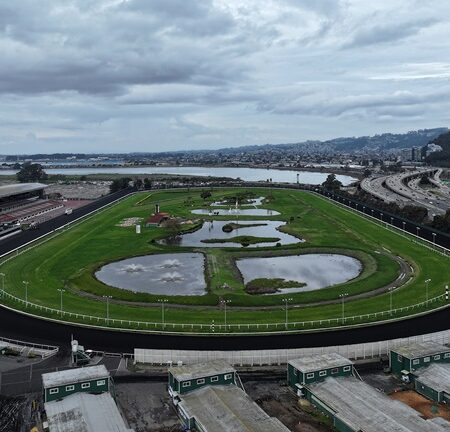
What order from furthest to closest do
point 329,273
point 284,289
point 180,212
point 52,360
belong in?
point 180,212 → point 329,273 → point 284,289 → point 52,360

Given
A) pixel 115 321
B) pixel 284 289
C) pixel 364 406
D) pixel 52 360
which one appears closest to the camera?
pixel 364 406

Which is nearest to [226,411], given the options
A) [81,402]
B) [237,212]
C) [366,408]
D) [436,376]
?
[366,408]

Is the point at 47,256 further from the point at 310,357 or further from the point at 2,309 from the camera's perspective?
the point at 310,357

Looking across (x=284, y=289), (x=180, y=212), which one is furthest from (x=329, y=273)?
(x=180, y=212)

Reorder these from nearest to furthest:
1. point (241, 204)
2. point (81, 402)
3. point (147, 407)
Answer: point (81, 402)
point (147, 407)
point (241, 204)

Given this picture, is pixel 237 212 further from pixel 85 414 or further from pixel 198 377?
pixel 85 414

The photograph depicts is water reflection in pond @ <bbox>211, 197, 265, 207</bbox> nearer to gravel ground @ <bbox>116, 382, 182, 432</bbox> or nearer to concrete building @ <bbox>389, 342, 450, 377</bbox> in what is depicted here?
concrete building @ <bbox>389, 342, 450, 377</bbox>
